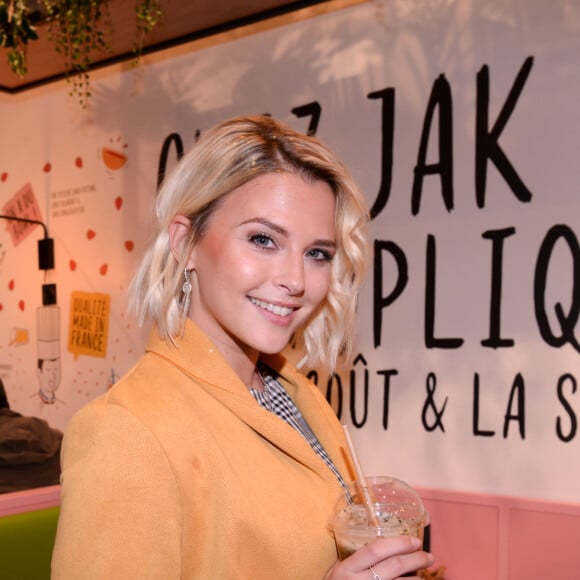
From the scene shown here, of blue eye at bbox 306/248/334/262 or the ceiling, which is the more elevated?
the ceiling

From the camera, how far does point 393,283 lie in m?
3.01

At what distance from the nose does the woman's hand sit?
0.43 meters

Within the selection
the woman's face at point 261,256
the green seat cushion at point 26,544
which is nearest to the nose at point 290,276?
the woman's face at point 261,256

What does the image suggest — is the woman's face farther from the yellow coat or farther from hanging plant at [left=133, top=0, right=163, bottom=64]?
hanging plant at [left=133, top=0, right=163, bottom=64]

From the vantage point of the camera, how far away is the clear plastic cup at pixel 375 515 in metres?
1.19

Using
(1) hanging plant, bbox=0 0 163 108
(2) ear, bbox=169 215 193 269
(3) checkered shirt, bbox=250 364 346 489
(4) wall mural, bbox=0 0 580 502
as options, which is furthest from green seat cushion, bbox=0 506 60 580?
(1) hanging plant, bbox=0 0 163 108

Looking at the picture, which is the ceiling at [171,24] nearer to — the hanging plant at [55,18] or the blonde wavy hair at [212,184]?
the hanging plant at [55,18]

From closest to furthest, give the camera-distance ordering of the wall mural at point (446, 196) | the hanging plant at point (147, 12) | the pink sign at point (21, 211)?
the wall mural at point (446, 196) < the hanging plant at point (147, 12) < the pink sign at point (21, 211)

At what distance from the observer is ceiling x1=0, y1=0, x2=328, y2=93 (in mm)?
3305

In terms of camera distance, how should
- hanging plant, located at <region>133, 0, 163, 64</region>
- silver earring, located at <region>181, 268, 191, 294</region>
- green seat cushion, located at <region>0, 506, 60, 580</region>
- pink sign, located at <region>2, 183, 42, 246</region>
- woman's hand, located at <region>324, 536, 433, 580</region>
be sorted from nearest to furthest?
woman's hand, located at <region>324, 536, 433, 580</region> < silver earring, located at <region>181, 268, 191, 294</region> < green seat cushion, located at <region>0, 506, 60, 580</region> < hanging plant, located at <region>133, 0, 163, 64</region> < pink sign, located at <region>2, 183, 42, 246</region>

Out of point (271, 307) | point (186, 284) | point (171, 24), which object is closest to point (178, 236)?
point (186, 284)

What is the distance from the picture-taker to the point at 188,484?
1.12 metres

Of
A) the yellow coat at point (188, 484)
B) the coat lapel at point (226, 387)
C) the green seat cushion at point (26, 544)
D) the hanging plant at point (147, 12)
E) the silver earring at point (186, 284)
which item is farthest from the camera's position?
the hanging plant at point (147, 12)

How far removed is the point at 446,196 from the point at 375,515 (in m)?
1.89
